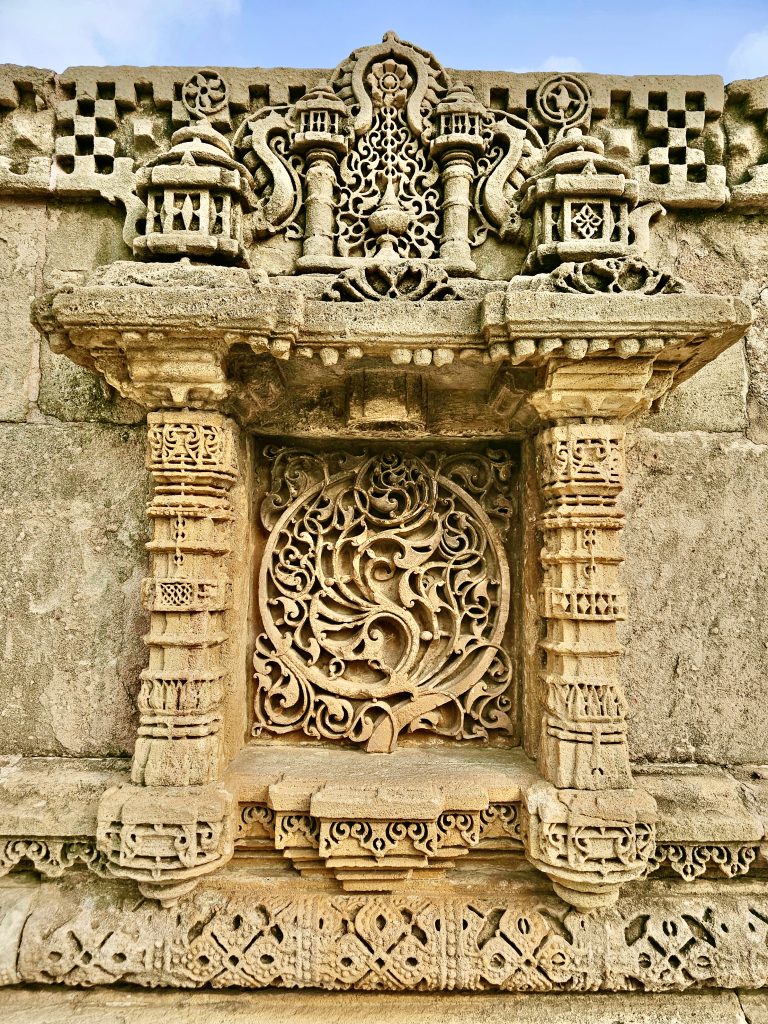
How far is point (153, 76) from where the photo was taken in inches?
107

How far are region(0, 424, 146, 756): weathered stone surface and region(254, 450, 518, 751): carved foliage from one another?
1.88ft

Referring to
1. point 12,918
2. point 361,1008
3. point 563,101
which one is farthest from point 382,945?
point 563,101

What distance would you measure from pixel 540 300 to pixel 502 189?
3.22 ft

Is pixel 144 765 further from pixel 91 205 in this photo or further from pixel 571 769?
pixel 91 205

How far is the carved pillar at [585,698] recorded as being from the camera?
2.09m

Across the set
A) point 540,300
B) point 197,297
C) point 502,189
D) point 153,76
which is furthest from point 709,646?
point 153,76

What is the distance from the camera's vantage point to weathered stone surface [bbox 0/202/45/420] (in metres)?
2.64

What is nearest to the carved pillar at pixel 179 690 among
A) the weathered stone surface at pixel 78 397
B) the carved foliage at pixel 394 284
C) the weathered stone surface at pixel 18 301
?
the weathered stone surface at pixel 78 397

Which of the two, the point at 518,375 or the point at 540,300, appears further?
the point at 518,375

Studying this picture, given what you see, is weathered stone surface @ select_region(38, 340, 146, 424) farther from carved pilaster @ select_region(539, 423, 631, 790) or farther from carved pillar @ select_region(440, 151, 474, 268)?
carved pilaster @ select_region(539, 423, 631, 790)

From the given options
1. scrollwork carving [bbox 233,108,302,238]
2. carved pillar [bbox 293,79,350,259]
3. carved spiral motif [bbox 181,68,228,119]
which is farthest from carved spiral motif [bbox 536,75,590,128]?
carved spiral motif [bbox 181,68,228,119]

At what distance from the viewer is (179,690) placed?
215 cm

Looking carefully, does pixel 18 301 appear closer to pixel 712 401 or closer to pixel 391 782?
pixel 391 782

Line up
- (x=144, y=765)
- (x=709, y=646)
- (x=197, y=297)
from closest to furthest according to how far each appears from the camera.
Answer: (x=197, y=297) → (x=144, y=765) → (x=709, y=646)
